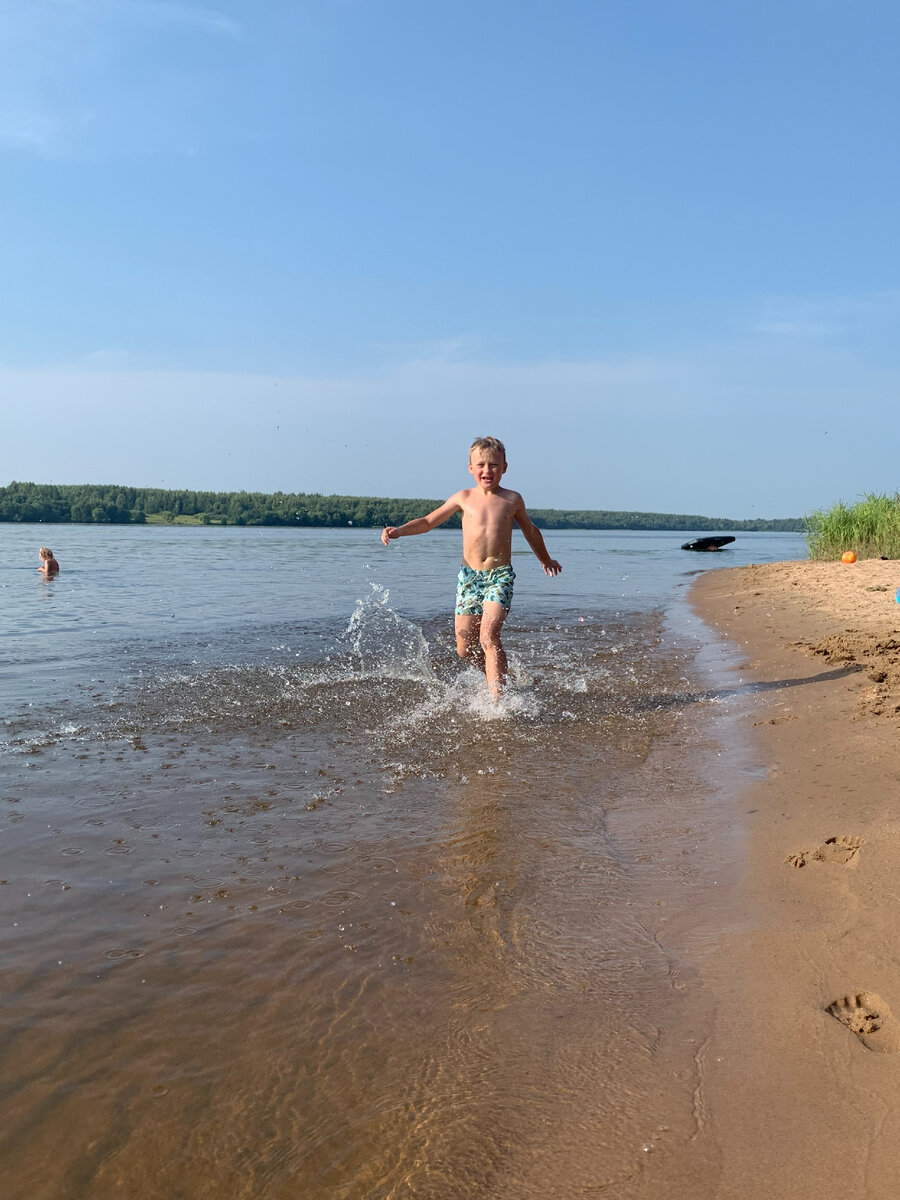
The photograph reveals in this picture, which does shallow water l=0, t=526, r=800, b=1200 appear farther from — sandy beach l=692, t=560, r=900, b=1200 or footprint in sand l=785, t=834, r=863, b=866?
footprint in sand l=785, t=834, r=863, b=866

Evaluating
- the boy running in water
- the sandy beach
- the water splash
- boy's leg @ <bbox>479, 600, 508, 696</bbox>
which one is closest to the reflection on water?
the sandy beach

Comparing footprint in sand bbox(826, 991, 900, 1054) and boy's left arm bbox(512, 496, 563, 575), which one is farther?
boy's left arm bbox(512, 496, 563, 575)

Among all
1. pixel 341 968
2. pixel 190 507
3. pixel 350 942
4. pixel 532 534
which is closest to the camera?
pixel 341 968

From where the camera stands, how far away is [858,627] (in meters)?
10.6

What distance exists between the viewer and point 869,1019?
2.38 meters

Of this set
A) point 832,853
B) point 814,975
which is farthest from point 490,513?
point 814,975

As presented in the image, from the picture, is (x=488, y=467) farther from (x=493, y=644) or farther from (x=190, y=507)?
(x=190, y=507)

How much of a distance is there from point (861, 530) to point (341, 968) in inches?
984

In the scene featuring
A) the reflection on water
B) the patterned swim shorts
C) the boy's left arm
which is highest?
the boy's left arm

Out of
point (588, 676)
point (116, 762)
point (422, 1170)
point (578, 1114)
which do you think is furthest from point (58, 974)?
point (588, 676)

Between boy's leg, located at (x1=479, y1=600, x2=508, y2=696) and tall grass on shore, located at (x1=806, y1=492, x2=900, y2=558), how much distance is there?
19280 mm

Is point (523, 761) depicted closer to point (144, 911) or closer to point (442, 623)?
point (144, 911)

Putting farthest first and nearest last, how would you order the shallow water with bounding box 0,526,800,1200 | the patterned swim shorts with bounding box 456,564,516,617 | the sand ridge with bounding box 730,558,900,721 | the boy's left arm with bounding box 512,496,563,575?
the boy's left arm with bounding box 512,496,563,575, the patterned swim shorts with bounding box 456,564,516,617, the sand ridge with bounding box 730,558,900,721, the shallow water with bounding box 0,526,800,1200

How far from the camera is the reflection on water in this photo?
6.39 feet
